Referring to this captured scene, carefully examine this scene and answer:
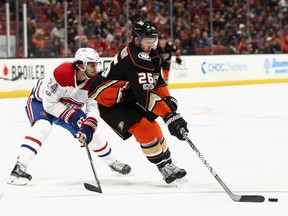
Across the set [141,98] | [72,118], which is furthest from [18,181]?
[141,98]

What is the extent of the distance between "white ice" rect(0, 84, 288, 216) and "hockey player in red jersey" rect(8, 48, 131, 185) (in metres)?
0.19

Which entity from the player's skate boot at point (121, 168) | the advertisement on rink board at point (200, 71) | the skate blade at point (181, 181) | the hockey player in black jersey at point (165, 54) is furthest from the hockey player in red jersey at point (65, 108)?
the hockey player in black jersey at point (165, 54)

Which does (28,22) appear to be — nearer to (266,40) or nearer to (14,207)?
(266,40)

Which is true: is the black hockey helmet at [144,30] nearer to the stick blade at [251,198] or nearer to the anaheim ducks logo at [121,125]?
the anaheim ducks logo at [121,125]

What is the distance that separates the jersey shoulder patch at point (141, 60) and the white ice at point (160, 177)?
724mm

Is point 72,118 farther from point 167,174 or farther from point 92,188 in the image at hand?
point 167,174

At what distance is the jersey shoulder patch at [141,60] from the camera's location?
13.5 ft

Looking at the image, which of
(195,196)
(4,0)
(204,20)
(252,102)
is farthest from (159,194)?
(204,20)

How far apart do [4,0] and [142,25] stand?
726 centimetres

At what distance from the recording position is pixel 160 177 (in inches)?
185

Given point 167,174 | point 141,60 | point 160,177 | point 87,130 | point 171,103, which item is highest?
point 141,60

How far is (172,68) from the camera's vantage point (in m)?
13.7

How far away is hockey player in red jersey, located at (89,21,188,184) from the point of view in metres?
4.11

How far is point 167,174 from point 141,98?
0.53 meters
